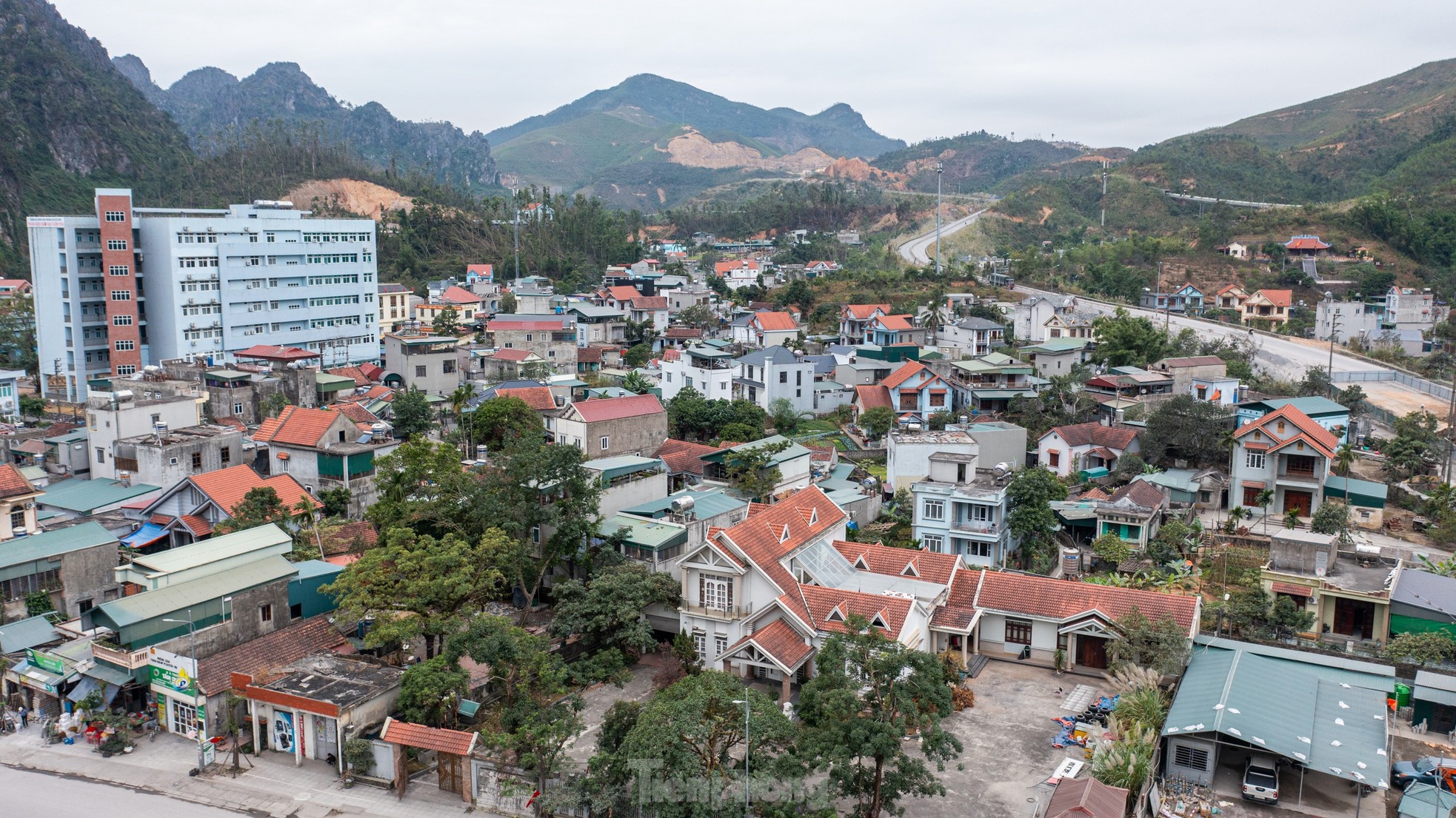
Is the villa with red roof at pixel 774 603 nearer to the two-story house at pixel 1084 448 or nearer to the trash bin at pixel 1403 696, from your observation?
the trash bin at pixel 1403 696

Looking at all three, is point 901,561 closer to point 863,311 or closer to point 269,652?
point 269,652

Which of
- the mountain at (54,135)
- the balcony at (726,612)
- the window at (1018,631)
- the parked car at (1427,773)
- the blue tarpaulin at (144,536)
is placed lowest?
the parked car at (1427,773)

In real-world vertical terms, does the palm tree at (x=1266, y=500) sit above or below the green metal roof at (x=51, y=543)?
below

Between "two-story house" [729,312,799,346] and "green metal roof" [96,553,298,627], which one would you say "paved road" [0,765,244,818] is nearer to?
"green metal roof" [96,553,298,627]

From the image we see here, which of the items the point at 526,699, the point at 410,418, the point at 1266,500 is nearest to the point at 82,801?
the point at 526,699

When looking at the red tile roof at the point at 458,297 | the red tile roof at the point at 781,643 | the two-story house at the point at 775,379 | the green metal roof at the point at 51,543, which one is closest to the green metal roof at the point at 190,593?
the green metal roof at the point at 51,543

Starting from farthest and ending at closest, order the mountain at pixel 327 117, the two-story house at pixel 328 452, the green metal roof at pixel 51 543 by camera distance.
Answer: the mountain at pixel 327 117, the two-story house at pixel 328 452, the green metal roof at pixel 51 543
